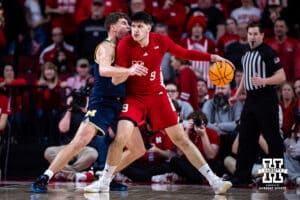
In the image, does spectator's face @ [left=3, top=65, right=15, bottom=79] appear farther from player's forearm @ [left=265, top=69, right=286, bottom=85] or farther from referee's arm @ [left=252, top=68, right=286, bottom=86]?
player's forearm @ [left=265, top=69, right=286, bottom=85]

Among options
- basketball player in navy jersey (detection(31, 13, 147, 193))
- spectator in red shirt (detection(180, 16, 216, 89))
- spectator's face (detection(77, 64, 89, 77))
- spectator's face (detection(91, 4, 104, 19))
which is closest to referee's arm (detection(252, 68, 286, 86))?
basketball player in navy jersey (detection(31, 13, 147, 193))

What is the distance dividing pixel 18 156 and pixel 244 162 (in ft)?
13.9

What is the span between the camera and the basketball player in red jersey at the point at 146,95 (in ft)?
29.2

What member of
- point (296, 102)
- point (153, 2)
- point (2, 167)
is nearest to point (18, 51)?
point (153, 2)

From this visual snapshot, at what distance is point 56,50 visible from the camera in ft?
50.9

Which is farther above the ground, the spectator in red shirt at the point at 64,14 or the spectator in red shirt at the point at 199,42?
the spectator in red shirt at the point at 64,14

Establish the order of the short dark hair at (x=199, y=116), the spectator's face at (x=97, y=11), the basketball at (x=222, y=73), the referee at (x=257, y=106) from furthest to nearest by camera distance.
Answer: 1. the spectator's face at (x=97, y=11)
2. the short dark hair at (x=199, y=116)
3. the referee at (x=257, y=106)
4. the basketball at (x=222, y=73)

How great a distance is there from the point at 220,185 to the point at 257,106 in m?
1.80

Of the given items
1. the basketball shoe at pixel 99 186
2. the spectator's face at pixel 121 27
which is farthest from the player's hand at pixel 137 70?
the basketball shoe at pixel 99 186

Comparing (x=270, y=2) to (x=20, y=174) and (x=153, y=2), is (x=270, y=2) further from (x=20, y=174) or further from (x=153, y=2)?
(x=20, y=174)

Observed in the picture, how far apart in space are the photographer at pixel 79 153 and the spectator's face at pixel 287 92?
10.6ft

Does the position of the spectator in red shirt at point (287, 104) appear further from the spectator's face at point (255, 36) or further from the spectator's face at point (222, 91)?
the spectator's face at point (255, 36)

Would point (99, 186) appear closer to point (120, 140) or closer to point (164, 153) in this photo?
point (120, 140)

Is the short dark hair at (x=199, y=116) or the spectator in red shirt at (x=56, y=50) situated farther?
the spectator in red shirt at (x=56, y=50)
